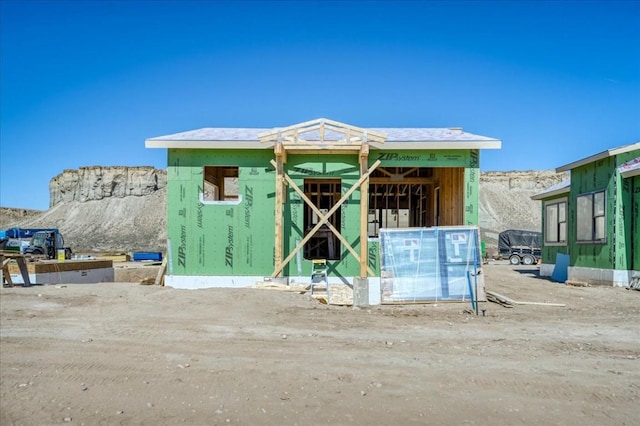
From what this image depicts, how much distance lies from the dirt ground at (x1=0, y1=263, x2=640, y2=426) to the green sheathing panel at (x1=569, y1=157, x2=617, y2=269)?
17.1ft

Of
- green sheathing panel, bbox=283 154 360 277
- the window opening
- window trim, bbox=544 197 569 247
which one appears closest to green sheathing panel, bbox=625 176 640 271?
window trim, bbox=544 197 569 247

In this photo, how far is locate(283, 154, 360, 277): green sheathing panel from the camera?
48.1 feet

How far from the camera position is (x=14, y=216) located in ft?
345

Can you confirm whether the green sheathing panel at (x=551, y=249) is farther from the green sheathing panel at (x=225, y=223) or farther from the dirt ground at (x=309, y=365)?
the green sheathing panel at (x=225, y=223)

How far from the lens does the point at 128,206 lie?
89938 mm

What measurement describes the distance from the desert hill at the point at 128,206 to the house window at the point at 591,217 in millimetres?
57178

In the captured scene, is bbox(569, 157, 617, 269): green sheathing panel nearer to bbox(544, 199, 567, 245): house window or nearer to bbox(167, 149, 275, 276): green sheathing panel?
bbox(544, 199, 567, 245): house window

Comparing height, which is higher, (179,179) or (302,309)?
(179,179)

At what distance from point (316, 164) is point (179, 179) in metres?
4.00

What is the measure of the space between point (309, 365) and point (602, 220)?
46.2 ft

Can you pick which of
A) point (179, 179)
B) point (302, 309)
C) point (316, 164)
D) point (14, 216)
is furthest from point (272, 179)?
point (14, 216)

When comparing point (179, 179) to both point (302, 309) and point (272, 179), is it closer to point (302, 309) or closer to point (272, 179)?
point (272, 179)

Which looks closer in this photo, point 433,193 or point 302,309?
point 302,309

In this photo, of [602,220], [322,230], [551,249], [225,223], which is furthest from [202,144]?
A: [551,249]
